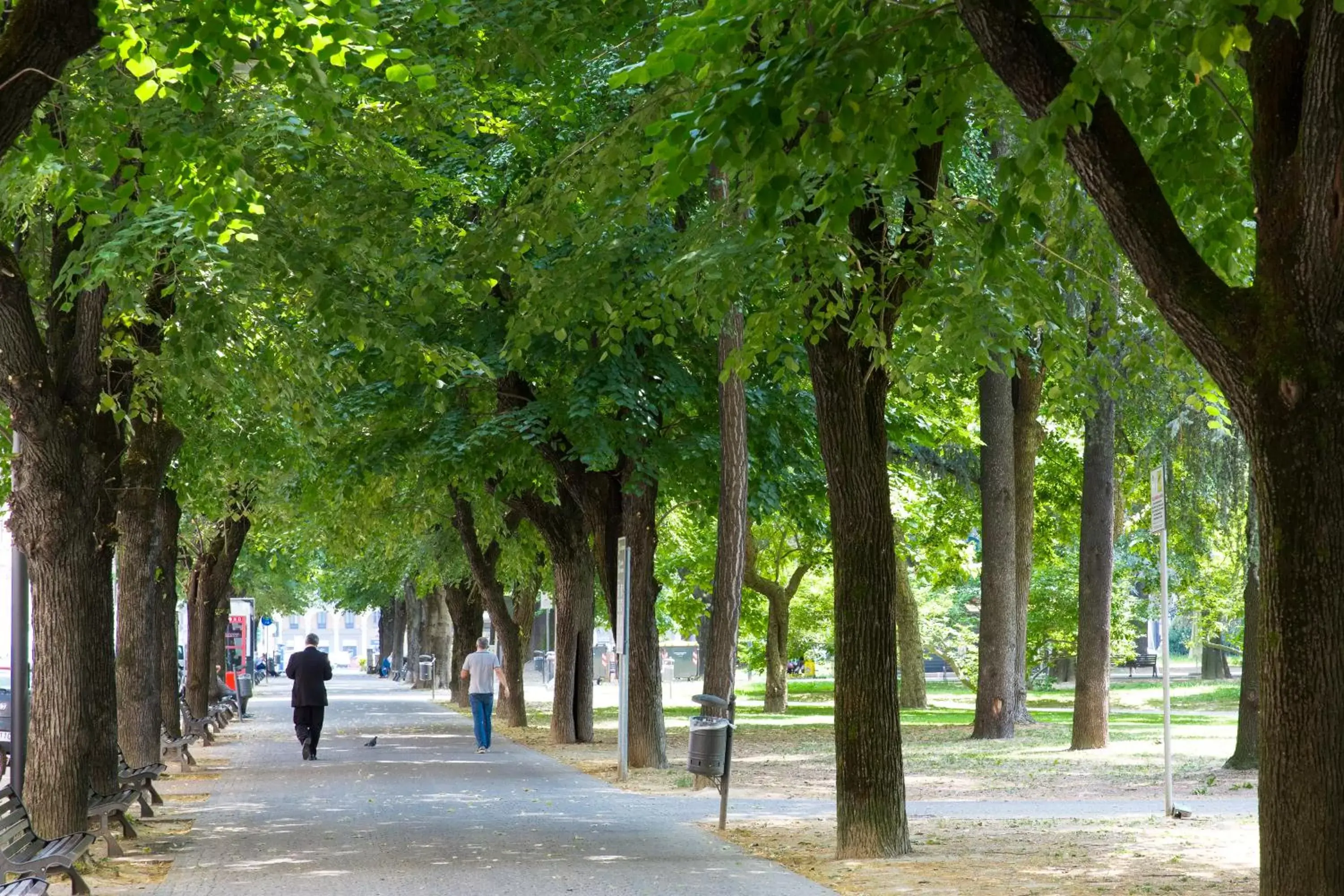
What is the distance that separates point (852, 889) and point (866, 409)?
3.55 m

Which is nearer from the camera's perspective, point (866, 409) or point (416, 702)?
point (866, 409)

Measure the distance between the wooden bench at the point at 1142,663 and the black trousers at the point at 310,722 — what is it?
56082 millimetres

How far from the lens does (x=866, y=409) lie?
12.4 m

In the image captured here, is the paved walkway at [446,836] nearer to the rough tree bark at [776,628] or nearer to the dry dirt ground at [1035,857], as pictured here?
the dry dirt ground at [1035,857]

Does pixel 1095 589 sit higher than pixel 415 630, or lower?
higher

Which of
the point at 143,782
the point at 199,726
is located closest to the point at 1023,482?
the point at 199,726

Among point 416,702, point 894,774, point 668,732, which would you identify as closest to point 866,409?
point 894,774

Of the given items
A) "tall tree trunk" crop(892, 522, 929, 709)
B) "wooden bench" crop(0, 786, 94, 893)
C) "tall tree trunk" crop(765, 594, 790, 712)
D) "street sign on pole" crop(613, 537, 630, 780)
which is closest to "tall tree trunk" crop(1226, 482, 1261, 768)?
"street sign on pole" crop(613, 537, 630, 780)

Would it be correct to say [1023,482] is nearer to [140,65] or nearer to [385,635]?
[140,65]

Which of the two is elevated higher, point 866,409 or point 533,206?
point 533,206

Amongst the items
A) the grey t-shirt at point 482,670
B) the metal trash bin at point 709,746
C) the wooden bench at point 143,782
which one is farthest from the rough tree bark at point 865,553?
the grey t-shirt at point 482,670

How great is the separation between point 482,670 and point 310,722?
3195 mm

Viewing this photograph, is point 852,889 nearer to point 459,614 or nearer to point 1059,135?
point 1059,135

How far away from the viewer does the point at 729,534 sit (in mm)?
19281
